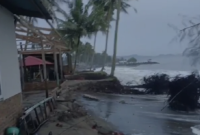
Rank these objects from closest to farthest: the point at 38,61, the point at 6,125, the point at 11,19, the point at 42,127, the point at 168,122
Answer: the point at 6,125 → the point at 11,19 → the point at 42,127 → the point at 168,122 → the point at 38,61

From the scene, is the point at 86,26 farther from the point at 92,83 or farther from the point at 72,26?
the point at 92,83

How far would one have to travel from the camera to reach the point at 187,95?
1875cm

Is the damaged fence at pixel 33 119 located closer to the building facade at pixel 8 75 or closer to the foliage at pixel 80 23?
the building facade at pixel 8 75

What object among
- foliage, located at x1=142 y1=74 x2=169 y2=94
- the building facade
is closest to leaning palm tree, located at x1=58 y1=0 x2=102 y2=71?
foliage, located at x1=142 y1=74 x2=169 y2=94

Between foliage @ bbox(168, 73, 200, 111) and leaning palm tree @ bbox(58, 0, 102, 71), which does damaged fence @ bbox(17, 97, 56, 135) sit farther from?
leaning palm tree @ bbox(58, 0, 102, 71)

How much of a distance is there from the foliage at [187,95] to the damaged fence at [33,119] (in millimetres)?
10500

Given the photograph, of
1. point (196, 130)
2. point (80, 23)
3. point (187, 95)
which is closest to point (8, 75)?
point (196, 130)

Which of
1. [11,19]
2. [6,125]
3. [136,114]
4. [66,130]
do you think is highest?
[11,19]

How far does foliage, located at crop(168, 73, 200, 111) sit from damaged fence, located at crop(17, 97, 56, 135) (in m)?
10.5

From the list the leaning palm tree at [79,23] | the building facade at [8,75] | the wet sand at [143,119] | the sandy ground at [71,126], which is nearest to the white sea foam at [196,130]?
the wet sand at [143,119]

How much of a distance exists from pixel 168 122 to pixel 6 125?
847 centimetres

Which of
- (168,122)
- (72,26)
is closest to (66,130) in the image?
(168,122)

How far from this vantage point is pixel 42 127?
8.95m

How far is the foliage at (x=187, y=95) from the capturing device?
18141mm
